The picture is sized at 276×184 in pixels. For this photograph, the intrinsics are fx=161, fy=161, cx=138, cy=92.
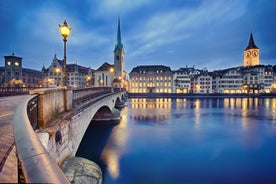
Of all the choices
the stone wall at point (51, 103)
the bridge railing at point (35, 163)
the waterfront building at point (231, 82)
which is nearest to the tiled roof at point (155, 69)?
the waterfront building at point (231, 82)

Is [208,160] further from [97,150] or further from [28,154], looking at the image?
[28,154]

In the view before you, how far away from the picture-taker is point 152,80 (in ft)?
292

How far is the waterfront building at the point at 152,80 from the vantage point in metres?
87.4

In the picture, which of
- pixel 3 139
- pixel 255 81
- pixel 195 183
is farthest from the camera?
pixel 255 81

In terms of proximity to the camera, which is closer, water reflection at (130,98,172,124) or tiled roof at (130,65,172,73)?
water reflection at (130,98,172,124)

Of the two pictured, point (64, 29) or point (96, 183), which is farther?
point (64, 29)

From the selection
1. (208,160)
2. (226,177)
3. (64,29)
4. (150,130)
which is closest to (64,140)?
(64,29)

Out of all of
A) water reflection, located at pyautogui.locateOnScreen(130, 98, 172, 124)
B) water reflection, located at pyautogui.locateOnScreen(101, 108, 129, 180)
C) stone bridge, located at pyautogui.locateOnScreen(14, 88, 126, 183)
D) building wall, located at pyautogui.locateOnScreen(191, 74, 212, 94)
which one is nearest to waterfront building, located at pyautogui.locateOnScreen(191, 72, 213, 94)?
building wall, located at pyautogui.locateOnScreen(191, 74, 212, 94)

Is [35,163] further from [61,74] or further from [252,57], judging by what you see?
[252,57]

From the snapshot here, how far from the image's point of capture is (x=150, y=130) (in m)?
22.7

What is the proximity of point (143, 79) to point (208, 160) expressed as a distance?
77.4m

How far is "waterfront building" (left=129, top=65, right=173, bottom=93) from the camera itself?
3440 inches

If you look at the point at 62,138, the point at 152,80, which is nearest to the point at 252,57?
the point at 152,80

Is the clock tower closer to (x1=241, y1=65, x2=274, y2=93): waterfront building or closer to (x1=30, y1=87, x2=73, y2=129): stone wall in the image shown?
(x1=30, y1=87, x2=73, y2=129): stone wall
